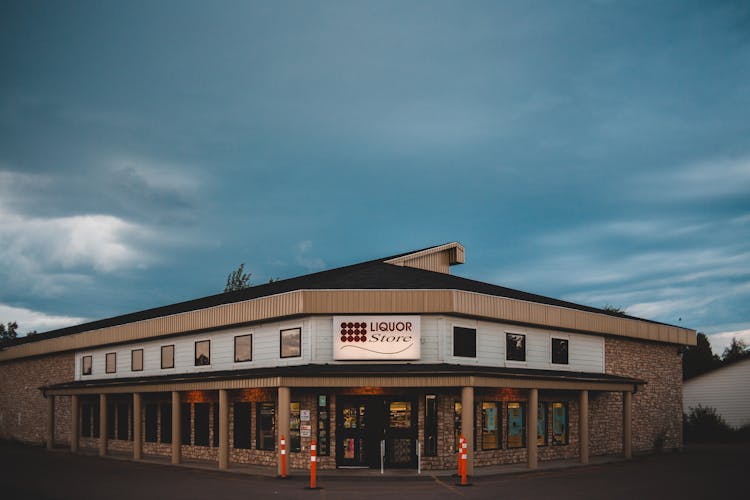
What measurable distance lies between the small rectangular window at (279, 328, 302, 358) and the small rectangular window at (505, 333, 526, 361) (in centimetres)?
804

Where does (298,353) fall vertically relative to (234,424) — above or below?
above

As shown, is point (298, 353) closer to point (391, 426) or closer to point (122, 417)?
point (391, 426)

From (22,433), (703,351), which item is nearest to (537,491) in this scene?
(22,433)

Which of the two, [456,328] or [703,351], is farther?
[703,351]

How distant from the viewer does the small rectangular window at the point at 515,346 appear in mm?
29922

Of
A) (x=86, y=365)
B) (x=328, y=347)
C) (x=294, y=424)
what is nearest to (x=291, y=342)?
(x=328, y=347)

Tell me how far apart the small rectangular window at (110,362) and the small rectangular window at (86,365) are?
2.26m

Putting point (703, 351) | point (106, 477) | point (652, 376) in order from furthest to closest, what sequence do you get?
point (703, 351)
point (652, 376)
point (106, 477)

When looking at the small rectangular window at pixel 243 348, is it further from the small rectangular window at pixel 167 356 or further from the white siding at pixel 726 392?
the white siding at pixel 726 392

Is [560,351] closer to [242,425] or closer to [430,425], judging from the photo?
[430,425]

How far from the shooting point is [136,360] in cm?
3828

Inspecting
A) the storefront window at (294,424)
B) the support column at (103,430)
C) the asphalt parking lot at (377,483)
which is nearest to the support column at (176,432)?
the asphalt parking lot at (377,483)

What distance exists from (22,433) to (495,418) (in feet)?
113

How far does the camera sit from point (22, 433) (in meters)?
50.2
